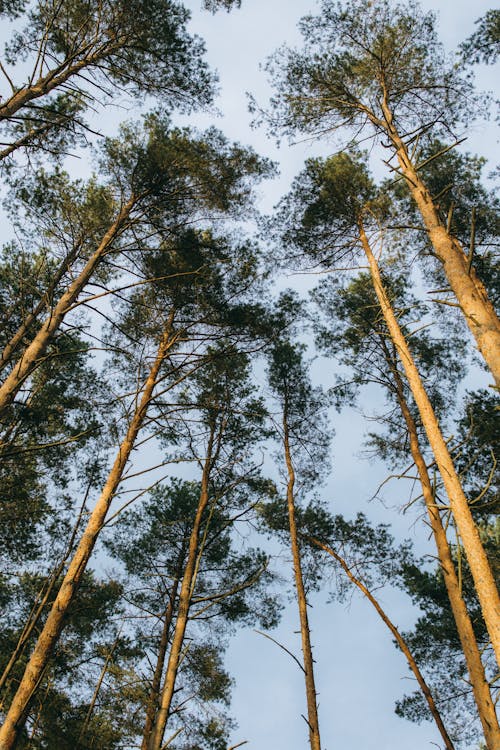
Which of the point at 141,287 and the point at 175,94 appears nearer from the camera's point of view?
the point at 175,94

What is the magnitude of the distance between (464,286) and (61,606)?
16.9 ft

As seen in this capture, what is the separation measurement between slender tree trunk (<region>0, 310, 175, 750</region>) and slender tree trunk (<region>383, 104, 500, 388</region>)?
3929 millimetres

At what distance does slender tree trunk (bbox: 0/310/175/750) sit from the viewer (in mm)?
3584

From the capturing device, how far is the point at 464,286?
508cm

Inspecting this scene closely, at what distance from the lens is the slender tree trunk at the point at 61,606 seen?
11.8 ft

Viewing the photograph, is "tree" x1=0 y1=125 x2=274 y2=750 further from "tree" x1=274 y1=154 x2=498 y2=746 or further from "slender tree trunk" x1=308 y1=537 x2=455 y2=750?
"slender tree trunk" x1=308 y1=537 x2=455 y2=750

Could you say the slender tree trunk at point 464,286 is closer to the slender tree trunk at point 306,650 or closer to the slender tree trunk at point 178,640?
the slender tree trunk at point 178,640

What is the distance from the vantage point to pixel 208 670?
8.85 metres

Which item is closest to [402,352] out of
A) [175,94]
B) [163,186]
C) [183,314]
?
[183,314]

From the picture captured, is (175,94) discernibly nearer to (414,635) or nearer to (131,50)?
(131,50)

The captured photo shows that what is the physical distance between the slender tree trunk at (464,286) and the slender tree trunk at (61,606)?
12.9ft

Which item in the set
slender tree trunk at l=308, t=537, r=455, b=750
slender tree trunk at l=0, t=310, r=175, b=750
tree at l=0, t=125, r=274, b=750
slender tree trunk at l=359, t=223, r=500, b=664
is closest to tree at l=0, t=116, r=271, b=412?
tree at l=0, t=125, r=274, b=750

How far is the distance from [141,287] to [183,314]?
0.96 m

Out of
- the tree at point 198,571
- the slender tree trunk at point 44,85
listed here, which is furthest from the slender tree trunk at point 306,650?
the slender tree trunk at point 44,85
